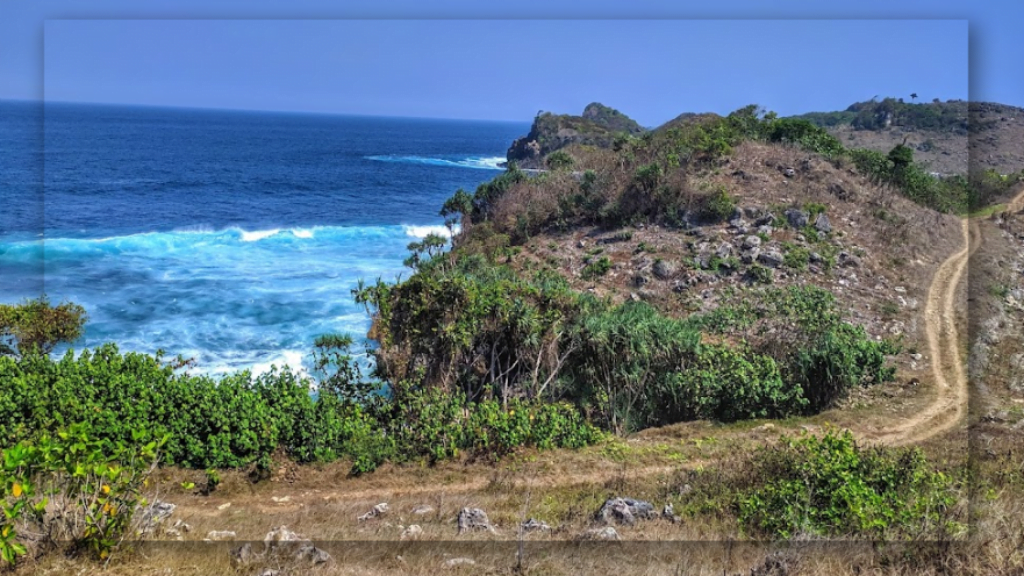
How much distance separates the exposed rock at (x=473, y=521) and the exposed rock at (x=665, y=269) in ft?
47.1

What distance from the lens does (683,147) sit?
28688mm

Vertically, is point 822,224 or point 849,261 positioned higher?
point 822,224

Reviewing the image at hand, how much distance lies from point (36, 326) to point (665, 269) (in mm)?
16904

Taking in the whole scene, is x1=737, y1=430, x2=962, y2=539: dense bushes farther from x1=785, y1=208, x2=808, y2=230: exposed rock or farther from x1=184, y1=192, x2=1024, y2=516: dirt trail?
x1=785, y1=208, x2=808, y2=230: exposed rock

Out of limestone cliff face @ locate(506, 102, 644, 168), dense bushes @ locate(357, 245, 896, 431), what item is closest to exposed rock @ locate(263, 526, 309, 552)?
dense bushes @ locate(357, 245, 896, 431)

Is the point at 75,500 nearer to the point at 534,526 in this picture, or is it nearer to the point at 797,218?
the point at 534,526

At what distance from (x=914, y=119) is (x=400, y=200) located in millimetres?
54200

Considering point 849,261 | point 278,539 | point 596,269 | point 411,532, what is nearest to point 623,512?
point 411,532

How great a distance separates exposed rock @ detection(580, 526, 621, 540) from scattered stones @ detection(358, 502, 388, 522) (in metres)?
2.63

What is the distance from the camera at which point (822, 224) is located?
22797 millimetres

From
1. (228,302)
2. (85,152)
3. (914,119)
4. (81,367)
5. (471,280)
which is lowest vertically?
(228,302)

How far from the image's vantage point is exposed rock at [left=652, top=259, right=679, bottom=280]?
20578 millimetres

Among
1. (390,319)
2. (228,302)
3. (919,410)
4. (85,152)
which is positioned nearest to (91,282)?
(228,302)

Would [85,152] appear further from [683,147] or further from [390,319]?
[390,319]
